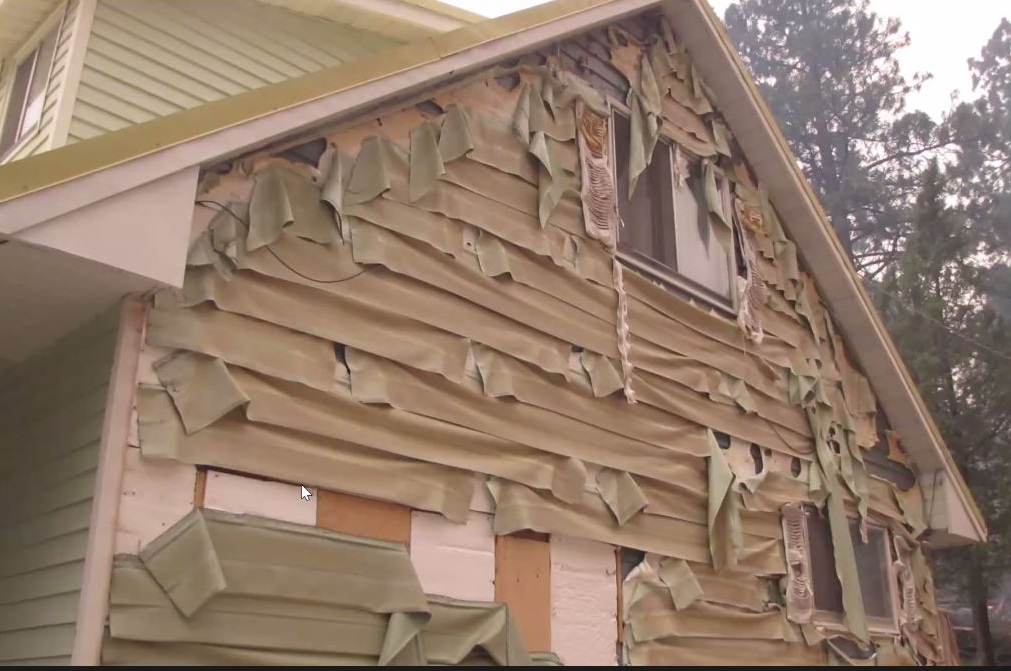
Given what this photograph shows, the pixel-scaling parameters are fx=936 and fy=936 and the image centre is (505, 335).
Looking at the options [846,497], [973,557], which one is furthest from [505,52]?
[973,557]

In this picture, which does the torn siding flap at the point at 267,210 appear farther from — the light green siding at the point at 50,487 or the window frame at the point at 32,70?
the window frame at the point at 32,70

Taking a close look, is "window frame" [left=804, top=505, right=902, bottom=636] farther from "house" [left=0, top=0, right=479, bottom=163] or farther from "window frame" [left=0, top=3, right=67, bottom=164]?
"window frame" [left=0, top=3, right=67, bottom=164]

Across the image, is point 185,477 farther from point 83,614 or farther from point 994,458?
point 994,458

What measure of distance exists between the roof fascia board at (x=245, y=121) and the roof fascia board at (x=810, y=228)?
207cm

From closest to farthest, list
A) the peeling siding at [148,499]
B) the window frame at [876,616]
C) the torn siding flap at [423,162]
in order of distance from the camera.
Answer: the peeling siding at [148,499], the torn siding flap at [423,162], the window frame at [876,616]

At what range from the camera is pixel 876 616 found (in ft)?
25.9

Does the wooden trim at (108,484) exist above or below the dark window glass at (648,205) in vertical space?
below

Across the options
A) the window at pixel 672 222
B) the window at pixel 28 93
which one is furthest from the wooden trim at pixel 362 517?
the window at pixel 28 93

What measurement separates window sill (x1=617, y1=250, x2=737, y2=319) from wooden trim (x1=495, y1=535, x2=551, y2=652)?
6.99 feet

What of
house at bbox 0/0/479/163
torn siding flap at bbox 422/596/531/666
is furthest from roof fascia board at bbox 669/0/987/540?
torn siding flap at bbox 422/596/531/666

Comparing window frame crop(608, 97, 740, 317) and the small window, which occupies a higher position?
window frame crop(608, 97, 740, 317)

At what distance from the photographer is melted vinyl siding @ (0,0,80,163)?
6.28 metres

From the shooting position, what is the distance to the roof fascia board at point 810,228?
742 cm

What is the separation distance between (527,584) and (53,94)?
467cm
